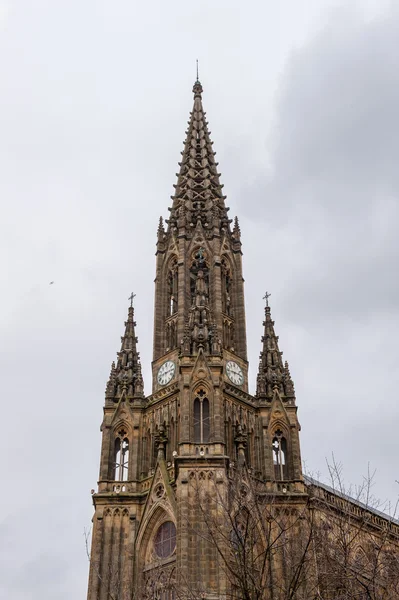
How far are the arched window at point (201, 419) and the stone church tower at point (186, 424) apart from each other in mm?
67

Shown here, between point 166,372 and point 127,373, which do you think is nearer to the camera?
point 166,372

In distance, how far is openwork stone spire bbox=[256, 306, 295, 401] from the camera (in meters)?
59.2

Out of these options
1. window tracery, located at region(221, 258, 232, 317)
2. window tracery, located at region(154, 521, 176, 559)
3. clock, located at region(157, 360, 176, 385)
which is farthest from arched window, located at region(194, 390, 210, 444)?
window tracery, located at region(221, 258, 232, 317)

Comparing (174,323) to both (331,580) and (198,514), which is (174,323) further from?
(331,580)

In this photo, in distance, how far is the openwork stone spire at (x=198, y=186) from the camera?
68375 millimetres

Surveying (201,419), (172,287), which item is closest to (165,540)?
(201,419)

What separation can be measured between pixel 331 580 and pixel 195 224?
1672 inches

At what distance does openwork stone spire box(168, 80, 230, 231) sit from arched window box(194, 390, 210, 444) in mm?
17533

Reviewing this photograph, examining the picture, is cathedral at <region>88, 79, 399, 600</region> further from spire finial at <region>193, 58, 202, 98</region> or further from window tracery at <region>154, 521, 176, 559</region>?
spire finial at <region>193, 58, 202, 98</region>

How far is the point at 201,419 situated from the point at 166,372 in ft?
23.5

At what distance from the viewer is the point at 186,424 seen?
52.2 metres

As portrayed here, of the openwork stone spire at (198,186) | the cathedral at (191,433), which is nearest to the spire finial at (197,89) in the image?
the openwork stone spire at (198,186)

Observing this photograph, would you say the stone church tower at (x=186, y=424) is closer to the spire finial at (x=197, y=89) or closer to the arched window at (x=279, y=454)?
the arched window at (x=279, y=454)

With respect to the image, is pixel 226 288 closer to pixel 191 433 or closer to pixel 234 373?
pixel 234 373
